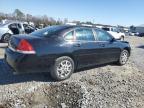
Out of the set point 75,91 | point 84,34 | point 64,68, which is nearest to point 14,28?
point 84,34

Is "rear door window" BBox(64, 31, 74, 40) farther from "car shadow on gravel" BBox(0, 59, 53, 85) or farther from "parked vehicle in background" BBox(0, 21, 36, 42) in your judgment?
"parked vehicle in background" BBox(0, 21, 36, 42)

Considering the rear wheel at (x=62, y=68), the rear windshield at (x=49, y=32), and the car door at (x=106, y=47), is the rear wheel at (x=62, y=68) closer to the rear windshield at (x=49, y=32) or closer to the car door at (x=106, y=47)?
the rear windshield at (x=49, y=32)

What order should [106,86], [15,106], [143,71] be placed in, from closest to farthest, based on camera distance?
[15,106], [106,86], [143,71]

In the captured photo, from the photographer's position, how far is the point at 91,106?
4.83 metres

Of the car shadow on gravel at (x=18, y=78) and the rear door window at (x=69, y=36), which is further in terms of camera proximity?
the rear door window at (x=69, y=36)

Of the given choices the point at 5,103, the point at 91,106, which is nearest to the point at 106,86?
the point at 91,106

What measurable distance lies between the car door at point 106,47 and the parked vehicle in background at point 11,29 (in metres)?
8.53

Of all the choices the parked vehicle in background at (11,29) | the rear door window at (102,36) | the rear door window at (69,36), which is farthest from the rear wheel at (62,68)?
the parked vehicle in background at (11,29)

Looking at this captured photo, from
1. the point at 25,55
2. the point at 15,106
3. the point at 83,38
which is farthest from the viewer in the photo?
the point at 83,38

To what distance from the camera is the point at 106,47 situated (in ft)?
25.2

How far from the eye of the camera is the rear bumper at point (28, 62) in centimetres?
561

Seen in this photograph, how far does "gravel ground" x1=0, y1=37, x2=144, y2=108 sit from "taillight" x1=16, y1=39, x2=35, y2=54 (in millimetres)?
838

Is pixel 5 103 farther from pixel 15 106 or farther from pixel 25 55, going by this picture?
pixel 25 55

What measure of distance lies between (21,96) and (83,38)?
2.76 meters
